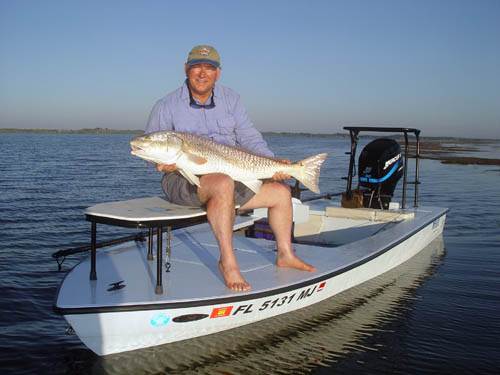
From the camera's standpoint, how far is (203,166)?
158 inches

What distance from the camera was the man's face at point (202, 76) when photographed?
4445 millimetres

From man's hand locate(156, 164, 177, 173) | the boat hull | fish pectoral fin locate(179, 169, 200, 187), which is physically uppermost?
man's hand locate(156, 164, 177, 173)

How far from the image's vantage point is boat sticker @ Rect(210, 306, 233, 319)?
161 inches

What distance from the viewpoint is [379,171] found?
804cm

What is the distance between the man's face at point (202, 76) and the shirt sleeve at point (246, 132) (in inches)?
15.9

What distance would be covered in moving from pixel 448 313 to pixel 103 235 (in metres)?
6.27

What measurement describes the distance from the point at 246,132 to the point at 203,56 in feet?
2.89

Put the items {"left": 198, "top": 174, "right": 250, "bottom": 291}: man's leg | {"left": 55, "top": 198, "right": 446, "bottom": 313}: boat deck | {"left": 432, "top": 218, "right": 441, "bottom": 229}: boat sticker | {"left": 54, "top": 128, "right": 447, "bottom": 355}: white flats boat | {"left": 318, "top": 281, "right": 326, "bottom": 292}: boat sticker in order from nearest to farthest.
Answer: {"left": 54, "top": 128, "right": 447, "bottom": 355}: white flats boat
{"left": 55, "top": 198, "right": 446, "bottom": 313}: boat deck
{"left": 198, "top": 174, "right": 250, "bottom": 291}: man's leg
{"left": 318, "top": 281, "right": 326, "bottom": 292}: boat sticker
{"left": 432, "top": 218, "right": 441, "bottom": 229}: boat sticker

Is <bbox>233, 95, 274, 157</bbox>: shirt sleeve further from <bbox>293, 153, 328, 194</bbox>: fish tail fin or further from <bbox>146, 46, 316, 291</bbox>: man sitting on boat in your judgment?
<bbox>293, 153, 328, 194</bbox>: fish tail fin

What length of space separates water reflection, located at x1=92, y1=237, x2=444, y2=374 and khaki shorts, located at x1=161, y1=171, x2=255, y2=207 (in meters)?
1.22

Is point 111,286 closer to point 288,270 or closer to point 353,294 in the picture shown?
point 288,270

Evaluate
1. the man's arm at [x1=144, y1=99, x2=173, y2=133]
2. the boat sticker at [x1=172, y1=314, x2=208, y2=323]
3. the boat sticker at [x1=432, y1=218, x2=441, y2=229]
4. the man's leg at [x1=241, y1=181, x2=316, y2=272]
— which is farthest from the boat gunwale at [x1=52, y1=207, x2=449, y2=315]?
the boat sticker at [x1=432, y1=218, x2=441, y2=229]

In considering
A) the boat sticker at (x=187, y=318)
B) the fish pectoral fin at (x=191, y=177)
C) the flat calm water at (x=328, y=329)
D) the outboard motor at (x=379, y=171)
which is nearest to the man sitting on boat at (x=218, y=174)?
the fish pectoral fin at (x=191, y=177)

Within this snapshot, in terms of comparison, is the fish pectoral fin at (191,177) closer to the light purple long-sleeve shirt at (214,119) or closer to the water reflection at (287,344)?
the light purple long-sleeve shirt at (214,119)
